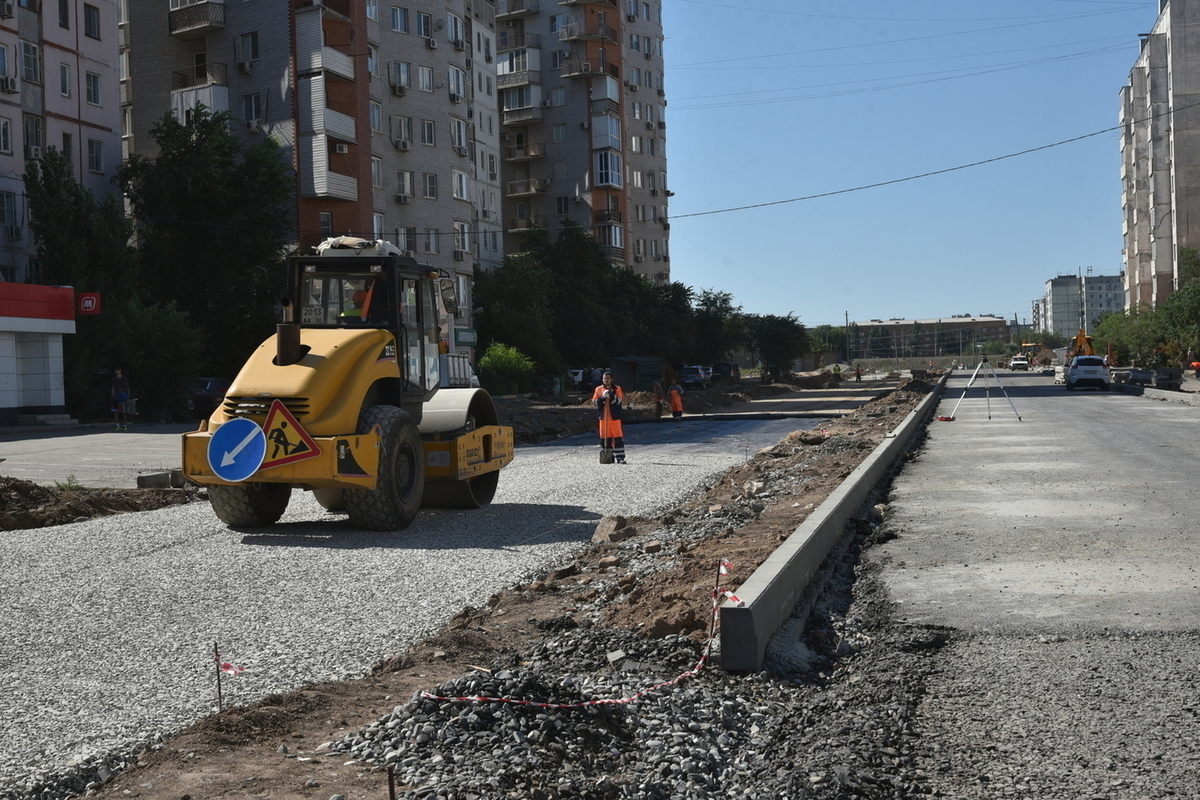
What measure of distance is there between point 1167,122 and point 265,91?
83.5 metres

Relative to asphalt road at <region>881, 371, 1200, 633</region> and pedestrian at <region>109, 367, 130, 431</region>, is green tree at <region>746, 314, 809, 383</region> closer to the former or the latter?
pedestrian at <region>109, 367, 130, 431</region>

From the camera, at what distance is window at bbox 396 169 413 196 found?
194 ft

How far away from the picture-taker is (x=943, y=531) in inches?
433

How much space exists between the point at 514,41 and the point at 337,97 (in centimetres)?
4472

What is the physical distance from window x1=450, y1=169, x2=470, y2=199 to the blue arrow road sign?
52.1m

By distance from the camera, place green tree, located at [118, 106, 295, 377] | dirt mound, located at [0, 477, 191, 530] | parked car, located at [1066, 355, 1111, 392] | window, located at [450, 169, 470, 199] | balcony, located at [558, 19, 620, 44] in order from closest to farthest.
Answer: dirt mound, located at [0, 477, 191, 530]
green tree, located at [118, 106, 295, 377]
parked car, located at [1066, 355, 1111, 392]
window, located at [450, 169, 470, 199]
balcony, located at [558, 19, 620, 44]

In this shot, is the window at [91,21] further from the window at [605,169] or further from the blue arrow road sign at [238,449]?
the window at [605,169]

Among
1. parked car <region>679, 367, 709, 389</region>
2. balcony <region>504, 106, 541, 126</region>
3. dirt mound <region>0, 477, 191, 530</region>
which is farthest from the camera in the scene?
balcony <region>504, 106, 541, 126</region>

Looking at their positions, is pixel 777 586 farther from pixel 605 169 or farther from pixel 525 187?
pixel 525 187

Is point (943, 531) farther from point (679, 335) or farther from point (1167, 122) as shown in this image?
point (1167, 122)

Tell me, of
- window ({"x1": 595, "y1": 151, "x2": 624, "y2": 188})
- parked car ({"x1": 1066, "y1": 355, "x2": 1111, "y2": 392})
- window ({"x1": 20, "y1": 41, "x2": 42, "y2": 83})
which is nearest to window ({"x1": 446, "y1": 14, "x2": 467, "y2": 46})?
window ({"x1": 20, "y1": 41, "x2": 42, "y2": 83})

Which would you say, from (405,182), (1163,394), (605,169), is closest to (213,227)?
(405,182)

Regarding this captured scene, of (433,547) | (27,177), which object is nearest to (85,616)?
(433,547)

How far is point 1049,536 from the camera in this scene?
34.1ft
